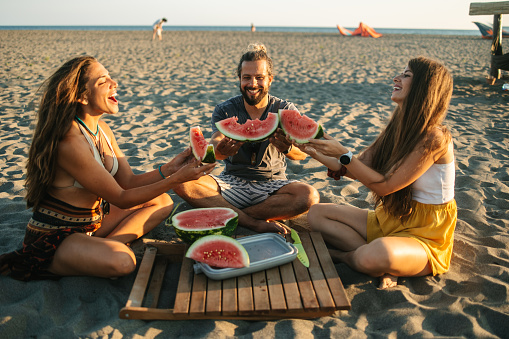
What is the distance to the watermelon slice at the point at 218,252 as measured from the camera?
265cm

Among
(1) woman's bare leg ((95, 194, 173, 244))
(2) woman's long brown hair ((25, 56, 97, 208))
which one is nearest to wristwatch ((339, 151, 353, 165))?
(1) woman's bare leg ((95, 194, 173, 244))

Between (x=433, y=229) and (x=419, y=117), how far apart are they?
846 millimetres

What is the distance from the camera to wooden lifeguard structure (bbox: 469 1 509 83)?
9.48 m

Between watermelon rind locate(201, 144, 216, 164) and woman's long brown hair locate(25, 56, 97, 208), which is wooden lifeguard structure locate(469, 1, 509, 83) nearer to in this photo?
watermelon rind locate(201, 144, 216, 164)

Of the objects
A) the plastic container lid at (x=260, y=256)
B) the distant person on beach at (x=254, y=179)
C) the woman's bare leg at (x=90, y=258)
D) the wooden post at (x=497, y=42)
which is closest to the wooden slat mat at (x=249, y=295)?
the plastic container lid at (x=260, y=256)

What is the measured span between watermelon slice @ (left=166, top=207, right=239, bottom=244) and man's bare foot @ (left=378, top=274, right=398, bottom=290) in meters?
1.21

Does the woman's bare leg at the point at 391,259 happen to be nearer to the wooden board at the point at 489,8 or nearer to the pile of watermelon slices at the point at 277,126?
the pile of watermelon slices at the point at 277,126

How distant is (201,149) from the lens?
313cm

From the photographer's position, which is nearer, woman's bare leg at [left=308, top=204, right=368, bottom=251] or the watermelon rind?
the watermelon rind

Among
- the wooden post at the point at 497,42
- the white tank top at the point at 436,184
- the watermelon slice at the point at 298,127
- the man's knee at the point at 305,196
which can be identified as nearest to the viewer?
the white tank top at the point at 436,184

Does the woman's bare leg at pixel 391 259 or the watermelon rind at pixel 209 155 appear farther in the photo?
the watermelon rind at pixel 209 155

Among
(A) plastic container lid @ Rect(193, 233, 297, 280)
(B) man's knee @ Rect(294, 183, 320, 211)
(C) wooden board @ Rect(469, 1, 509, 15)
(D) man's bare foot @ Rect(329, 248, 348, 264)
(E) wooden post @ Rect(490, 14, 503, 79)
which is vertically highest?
(C) wooden board @ Rect(469, 1, 509, 15)

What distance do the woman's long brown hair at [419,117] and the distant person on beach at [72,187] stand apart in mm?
1459

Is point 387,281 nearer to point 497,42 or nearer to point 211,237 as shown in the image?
point 211,237
